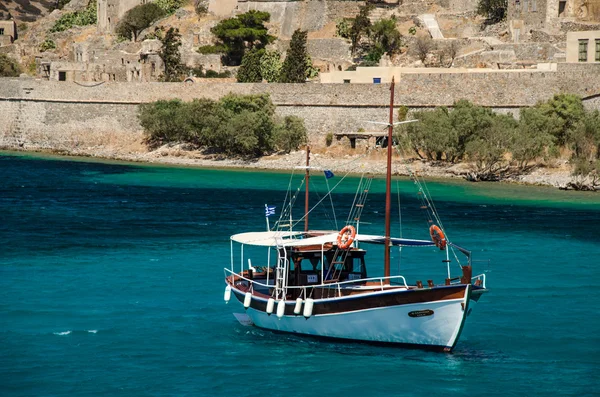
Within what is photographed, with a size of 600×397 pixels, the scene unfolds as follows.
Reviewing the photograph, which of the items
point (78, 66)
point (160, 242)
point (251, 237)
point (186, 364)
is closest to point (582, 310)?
point (251, 237)

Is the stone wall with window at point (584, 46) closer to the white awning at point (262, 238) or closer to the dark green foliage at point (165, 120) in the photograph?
the dark green foliage at point (165, 120)

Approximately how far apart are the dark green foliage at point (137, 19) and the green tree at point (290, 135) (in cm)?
2321

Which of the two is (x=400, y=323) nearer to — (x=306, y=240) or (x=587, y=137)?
(x=306, y=240)

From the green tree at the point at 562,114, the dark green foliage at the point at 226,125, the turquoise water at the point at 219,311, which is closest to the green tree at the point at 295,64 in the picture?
the dark green foliage at the point at 226,125

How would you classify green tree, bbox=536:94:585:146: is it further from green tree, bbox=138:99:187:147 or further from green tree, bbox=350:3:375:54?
green tree, bbox=138:99:187:147

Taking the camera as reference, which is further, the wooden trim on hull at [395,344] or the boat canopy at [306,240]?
the boat canopy at [306,240]

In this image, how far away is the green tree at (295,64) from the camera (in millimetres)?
72250

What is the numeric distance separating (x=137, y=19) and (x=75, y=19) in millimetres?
10166

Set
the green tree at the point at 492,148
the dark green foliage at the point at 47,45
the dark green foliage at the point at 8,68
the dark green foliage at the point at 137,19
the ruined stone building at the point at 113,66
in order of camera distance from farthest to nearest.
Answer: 1. the dark green foliage at the point at 47,45
2. the dark green foliage at the point at 137,19
3. the dark green foliage at the point at 8,68
4. the ruined stone building at the point at 113,66
5. the green tree at the point at 492,148

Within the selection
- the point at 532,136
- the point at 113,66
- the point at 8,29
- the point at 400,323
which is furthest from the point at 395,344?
the point at 8,29

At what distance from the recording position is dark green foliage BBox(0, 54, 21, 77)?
8675cm

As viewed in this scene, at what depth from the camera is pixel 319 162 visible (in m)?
64.8

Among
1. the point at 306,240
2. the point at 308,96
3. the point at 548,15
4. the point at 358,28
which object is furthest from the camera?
the point at 358,28

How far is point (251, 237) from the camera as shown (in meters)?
28.3
